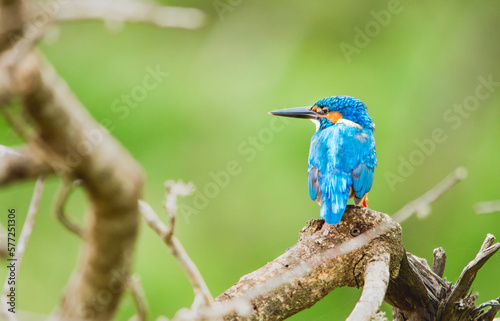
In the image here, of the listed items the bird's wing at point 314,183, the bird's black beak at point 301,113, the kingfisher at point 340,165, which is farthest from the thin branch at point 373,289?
the bird's black beak at point 301,113

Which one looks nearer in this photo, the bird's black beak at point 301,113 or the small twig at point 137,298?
the small twig at point 137,298

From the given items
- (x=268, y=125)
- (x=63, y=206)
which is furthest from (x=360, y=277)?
(x=268, y=125)

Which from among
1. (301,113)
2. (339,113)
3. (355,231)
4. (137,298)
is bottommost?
(137,298)

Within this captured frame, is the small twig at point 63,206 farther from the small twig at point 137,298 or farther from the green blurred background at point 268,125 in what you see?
the green blurred background at point 268,125

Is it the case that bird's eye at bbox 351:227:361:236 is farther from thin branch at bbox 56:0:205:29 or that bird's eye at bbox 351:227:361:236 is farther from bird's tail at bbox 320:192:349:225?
thin branch at bbox 56:0:205:29

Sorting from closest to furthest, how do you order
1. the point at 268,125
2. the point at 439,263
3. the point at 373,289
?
the point at 373,289, the point at 439,263, the point at 268,125

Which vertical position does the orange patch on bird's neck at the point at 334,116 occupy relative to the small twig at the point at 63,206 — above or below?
above

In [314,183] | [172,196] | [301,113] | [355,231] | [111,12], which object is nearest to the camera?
[111,12]

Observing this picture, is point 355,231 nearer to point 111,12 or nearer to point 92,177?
point 92,177
